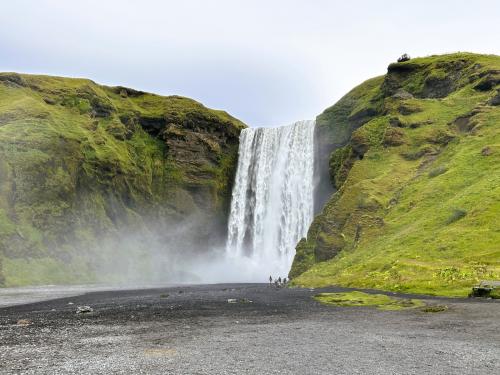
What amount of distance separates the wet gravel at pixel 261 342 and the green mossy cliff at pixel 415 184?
15048 mm

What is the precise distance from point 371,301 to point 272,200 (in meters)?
79.7

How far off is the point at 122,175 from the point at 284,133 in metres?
43.8

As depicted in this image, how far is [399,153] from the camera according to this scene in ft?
274

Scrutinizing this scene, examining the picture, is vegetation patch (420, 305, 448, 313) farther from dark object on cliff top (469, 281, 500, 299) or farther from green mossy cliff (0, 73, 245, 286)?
green mossy cliff (0, 73, 245, 286)

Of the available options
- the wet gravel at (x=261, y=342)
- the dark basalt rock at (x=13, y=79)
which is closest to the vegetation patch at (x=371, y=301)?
the wet gravel at (x=261, y=342)

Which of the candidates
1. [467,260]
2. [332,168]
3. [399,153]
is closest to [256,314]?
[467,260]

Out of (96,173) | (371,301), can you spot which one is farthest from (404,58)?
(371,301)

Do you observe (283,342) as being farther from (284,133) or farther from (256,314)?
(284,133)

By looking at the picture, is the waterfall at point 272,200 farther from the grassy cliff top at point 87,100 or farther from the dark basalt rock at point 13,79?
the dark basalt rock at point 13,79

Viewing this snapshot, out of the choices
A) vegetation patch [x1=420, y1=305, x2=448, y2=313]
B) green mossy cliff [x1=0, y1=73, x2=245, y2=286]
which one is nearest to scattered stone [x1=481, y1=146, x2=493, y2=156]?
vegetation patch [x1=420, y1=305, x2=448, y2=313]

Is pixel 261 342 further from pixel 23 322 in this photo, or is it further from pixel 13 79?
pixel 13 79

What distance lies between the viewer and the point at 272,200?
11469 centimetres

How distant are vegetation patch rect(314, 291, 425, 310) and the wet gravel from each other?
207cm

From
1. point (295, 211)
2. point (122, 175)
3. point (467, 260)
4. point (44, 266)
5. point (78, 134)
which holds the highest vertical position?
point (78, 134)
